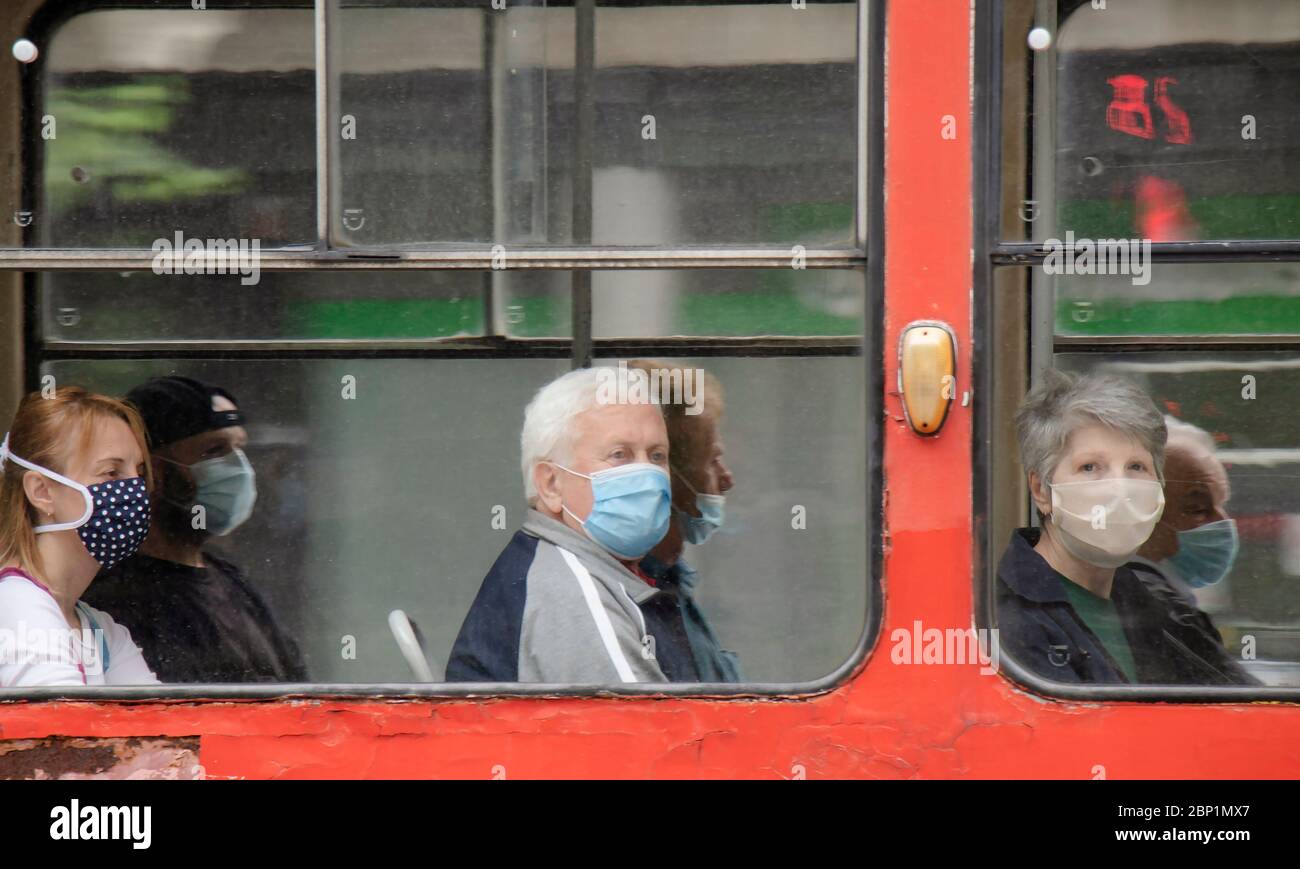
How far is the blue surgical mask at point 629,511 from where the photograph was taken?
6.79ft

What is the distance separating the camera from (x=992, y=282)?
184 cm

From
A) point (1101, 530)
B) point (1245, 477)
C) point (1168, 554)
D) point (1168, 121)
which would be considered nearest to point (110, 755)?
point (1101, 530)

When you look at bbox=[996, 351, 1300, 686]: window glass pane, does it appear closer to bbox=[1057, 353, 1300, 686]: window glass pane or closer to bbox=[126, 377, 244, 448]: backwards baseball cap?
bbox=[1057, 353, 1300, 686]: window glass pane

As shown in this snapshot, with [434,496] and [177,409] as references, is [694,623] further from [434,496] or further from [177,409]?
[177,409]

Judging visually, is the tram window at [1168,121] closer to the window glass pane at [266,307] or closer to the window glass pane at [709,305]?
the window glass pane at [709,305]

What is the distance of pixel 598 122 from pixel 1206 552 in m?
1.34

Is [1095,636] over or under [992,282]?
under

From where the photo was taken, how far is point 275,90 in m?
2.38

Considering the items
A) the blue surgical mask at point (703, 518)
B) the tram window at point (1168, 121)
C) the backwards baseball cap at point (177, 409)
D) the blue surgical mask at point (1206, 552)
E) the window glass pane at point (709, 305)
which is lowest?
the blue surgical mask at point (1206, 552)

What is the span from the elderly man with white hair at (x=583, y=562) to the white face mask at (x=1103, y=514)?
682 mm

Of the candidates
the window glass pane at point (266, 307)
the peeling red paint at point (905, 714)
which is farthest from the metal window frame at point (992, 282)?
the window glass pane at point (266, 307)
